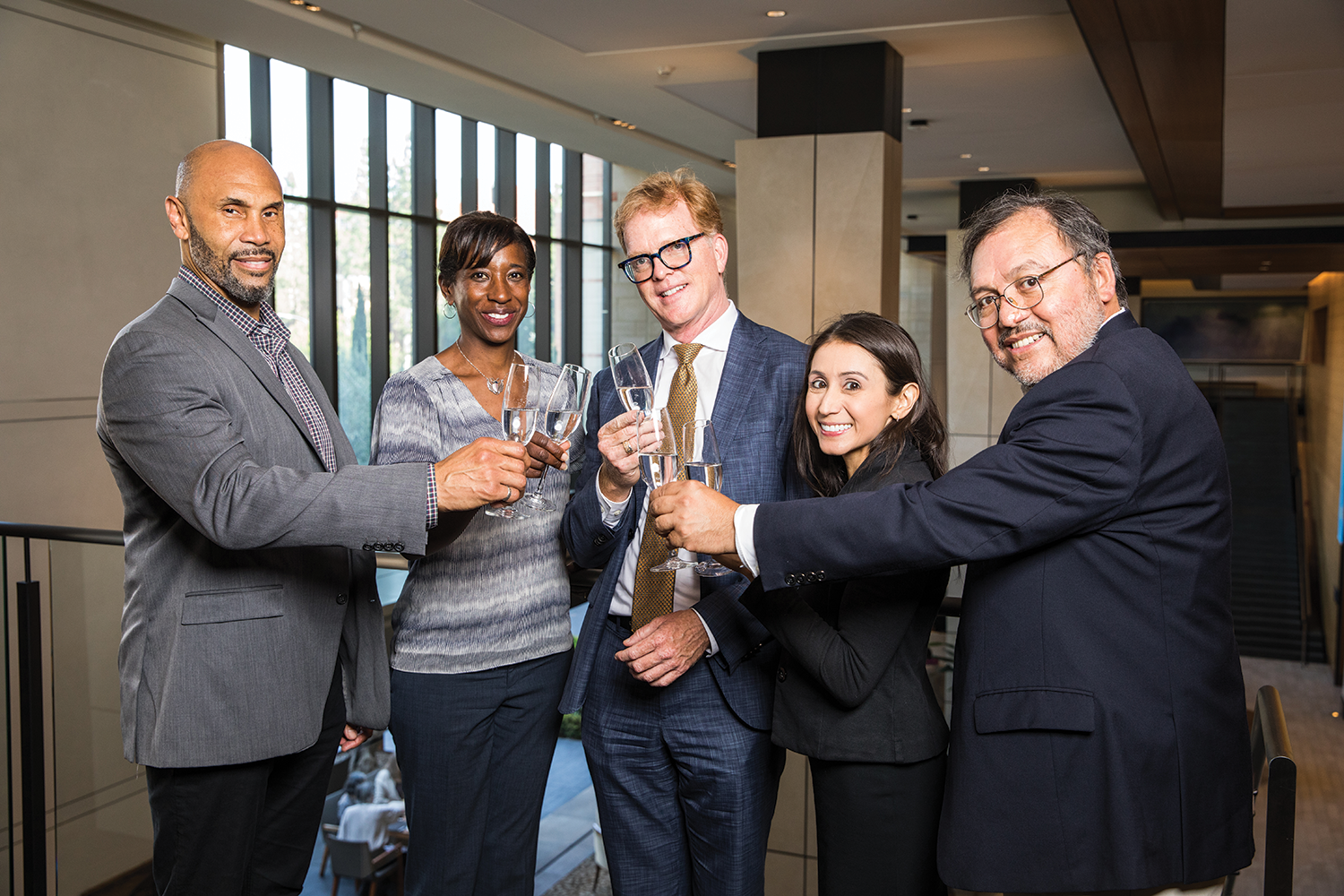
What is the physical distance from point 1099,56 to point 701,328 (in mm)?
4534

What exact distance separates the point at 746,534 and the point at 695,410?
49 centimetres

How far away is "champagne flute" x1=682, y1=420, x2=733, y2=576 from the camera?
5.21ft

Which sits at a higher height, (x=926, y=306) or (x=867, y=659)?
(x=926, y=306)

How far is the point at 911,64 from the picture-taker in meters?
7.29

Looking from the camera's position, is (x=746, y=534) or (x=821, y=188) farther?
(x=821, y=188)

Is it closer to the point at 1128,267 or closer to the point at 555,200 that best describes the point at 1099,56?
the point at 555,200

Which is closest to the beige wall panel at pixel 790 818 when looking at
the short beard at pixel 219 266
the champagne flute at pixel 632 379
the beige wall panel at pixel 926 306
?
the champagne flute at pixel 632 379

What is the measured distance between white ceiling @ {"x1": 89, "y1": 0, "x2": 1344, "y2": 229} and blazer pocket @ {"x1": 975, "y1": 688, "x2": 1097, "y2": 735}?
4.54 meters

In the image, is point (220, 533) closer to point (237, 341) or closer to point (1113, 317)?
point (237, 341)

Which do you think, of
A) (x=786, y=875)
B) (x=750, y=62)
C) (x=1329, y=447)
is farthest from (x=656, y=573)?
(x=1329, y=447)

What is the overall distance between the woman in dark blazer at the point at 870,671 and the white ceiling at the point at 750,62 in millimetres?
4192

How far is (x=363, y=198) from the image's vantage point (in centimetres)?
980

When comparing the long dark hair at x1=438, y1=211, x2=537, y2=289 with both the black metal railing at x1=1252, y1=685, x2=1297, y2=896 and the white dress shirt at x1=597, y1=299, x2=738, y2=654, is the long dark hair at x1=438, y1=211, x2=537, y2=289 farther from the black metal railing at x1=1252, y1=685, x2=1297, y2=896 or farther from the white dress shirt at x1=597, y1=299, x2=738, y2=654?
the black metal railing at x1=1252, y1=685, x2=1297, y2=896

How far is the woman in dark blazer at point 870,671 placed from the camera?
1.63 metres
